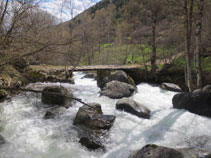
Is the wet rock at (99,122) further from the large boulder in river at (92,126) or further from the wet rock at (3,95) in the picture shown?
the wet rock at (3,95)

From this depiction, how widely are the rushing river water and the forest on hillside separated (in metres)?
1.45

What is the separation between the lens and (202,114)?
6.77m

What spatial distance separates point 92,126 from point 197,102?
15.7ft

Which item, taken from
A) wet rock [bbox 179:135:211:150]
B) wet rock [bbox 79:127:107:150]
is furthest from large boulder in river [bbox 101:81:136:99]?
wet rock [bbox 179:135:211:150]

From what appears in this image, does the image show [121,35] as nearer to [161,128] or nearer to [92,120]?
[161,128]

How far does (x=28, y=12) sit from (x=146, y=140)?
16.4 ft

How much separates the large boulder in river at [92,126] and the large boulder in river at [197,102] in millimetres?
3659

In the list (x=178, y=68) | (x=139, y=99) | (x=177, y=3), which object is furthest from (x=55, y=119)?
(x=178, y=68)

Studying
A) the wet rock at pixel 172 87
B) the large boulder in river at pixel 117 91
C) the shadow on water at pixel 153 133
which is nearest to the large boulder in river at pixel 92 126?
the shadow on water at pixel 153 133

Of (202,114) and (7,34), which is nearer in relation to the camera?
(7,34)

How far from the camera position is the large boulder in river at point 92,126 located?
478cm

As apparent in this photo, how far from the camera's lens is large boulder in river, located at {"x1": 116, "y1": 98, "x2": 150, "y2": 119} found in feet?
22.3

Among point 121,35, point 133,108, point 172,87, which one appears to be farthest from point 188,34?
point 121,35

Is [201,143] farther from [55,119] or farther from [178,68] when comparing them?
[178,68]
